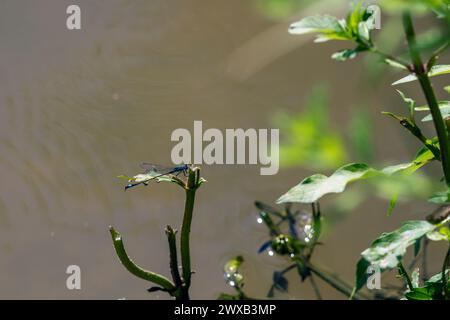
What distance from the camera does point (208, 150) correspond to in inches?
57.9

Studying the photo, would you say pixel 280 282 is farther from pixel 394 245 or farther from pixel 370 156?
pixel 370 156

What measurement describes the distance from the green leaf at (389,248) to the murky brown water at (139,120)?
835mm

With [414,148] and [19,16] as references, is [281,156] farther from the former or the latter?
[19,16]

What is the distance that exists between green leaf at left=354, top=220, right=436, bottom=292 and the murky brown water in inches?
32.9

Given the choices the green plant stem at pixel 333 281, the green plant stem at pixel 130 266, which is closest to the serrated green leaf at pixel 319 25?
the green plant stem at pixel 130 266

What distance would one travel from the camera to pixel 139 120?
151 cm

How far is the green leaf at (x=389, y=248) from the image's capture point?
0.62 metres

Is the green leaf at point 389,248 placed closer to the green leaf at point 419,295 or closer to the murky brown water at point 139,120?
the green leaf at point 419,295

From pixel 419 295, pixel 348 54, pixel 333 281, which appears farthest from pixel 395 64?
pixel 333 281

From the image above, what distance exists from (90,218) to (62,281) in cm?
15
